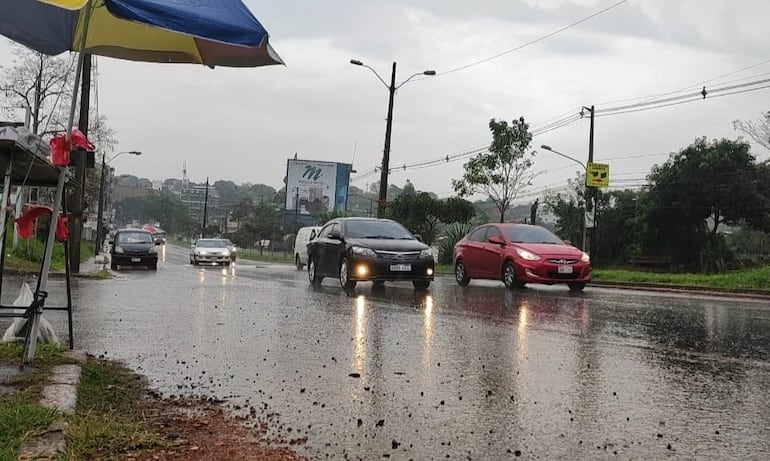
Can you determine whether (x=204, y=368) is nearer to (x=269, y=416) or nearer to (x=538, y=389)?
(x=269, y=416)

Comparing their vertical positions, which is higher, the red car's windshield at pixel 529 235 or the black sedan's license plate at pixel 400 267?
the red car's windshield at pixel 529 235

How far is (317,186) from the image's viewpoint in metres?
66.8

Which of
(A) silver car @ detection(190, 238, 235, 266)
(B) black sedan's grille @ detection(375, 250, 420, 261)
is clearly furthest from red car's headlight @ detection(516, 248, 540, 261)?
(A) silver car @ detection(190, 238, 235, 266)

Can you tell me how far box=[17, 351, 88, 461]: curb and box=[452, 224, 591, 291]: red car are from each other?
1015 cm

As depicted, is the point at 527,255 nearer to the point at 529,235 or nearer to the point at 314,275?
the point at 529,235

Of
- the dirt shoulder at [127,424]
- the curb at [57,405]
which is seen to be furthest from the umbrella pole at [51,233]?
the curb at [57,405]

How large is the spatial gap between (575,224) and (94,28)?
5059cm

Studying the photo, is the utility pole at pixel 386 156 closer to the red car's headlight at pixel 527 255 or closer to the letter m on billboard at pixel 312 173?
the red car's headlight at pixel 527 255

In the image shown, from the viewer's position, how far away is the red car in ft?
47.5

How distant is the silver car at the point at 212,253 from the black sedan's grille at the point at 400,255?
858 inches

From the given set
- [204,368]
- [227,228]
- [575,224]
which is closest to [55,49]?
[204,368]

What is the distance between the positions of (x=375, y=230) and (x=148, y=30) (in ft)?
30.4

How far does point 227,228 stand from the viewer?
360ft

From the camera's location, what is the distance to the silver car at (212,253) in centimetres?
3397
